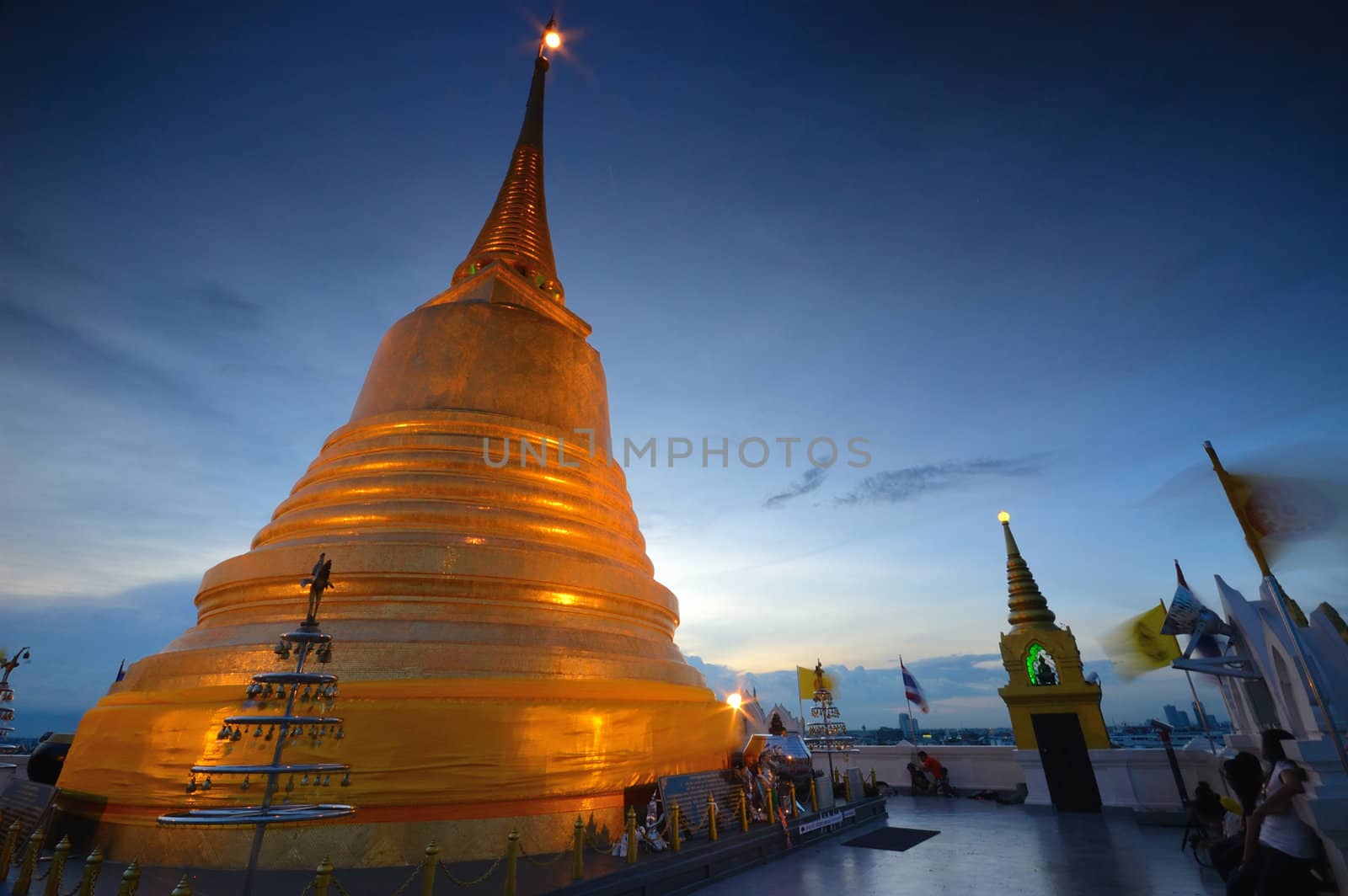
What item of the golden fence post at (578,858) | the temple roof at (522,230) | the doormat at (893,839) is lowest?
the doormat at (893,839)

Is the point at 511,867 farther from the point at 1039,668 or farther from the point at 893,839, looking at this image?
the point at 1039,668

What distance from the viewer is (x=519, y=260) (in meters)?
12.8

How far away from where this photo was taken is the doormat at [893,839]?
7.88m

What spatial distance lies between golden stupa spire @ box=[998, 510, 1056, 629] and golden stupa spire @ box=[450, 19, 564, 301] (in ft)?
44.3

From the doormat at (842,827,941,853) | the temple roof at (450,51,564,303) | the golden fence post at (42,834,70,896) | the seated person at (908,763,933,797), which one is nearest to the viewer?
the golden fence post at (42,834,70,896)

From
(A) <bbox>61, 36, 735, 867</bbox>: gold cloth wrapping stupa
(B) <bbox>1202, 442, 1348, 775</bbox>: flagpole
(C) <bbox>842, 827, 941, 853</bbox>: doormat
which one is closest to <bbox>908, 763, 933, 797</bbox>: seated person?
(C) <bbox>842, 827, 941, 853</bbox>: doormat

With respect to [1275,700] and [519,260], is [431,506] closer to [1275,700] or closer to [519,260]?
[519,260]

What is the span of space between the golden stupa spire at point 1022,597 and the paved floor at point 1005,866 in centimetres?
655

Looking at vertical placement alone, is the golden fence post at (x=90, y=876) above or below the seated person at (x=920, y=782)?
above

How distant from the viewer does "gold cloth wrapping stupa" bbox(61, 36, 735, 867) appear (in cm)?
541

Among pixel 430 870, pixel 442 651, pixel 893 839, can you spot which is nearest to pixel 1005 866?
pixel 893 839

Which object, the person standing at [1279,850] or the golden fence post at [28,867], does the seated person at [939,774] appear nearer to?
the person standing at [1279,850]

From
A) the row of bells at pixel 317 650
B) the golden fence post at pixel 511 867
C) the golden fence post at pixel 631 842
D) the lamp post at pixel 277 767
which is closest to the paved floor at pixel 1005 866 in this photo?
the golden fence post at pixel 631 842

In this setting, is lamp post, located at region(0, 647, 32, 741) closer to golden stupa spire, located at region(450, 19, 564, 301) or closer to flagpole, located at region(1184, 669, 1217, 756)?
golden stupa spire, located at region(450, 19, 564, 301)
